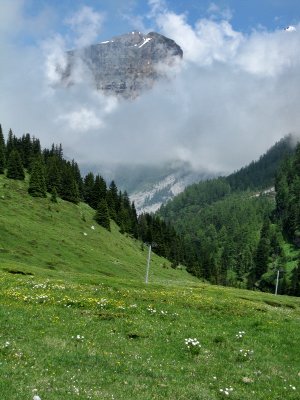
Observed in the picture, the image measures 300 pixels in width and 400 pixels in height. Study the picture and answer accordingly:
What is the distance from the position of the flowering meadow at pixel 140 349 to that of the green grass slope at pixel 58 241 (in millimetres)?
40640

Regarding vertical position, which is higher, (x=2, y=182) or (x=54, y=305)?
(x=2, y=182)

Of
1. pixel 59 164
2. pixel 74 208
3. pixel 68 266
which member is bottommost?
pixel 68 266

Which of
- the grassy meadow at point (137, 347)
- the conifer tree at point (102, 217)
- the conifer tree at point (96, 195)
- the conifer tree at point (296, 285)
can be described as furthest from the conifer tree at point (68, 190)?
the grassy meadow at point (137, 347)

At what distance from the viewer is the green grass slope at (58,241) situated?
98.8 m

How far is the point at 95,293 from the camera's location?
3481 centimetres

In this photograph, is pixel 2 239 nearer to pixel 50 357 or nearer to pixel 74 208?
pixel 74 208

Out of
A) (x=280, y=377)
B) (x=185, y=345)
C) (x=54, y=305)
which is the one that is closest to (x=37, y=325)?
(x=54, y=305)

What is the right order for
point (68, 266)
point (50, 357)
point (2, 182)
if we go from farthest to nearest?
point (2, 182) → point (68, 266) → point (50, 357)

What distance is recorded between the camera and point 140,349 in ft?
69.4

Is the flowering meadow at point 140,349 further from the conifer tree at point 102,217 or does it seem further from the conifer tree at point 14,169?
the conifer tree at point 14,169

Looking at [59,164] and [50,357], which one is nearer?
[50,357]

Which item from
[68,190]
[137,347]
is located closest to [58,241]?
[68,190]

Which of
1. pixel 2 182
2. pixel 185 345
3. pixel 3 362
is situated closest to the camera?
pixel 3 362

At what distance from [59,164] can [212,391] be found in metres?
186
